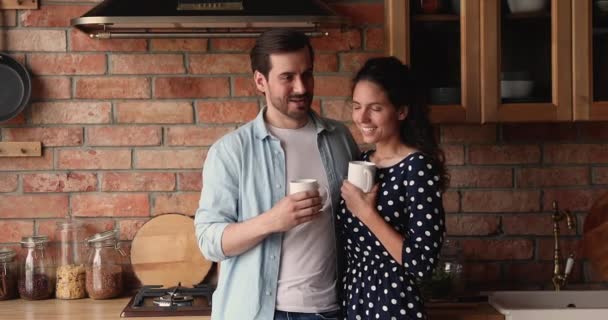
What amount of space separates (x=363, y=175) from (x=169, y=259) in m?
1.14

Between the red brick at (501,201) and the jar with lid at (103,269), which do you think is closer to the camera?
the jar with lid at (103,269)

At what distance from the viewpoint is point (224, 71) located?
2.93m

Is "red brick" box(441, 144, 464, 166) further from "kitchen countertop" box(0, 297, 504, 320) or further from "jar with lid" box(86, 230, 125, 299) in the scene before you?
"jar with lid" box(86, 230, 125, 299)

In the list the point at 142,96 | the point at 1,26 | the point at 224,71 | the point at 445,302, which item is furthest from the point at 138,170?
the point at 445,302

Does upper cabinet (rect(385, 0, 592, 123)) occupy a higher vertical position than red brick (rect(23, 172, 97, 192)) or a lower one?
higher

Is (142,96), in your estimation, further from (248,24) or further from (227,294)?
(227,294)

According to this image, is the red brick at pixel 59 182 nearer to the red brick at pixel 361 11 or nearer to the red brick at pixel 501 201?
the red brick at pixel 361 11

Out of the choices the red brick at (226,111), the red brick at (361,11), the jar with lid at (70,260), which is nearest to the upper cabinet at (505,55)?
the red brick at (361,11)

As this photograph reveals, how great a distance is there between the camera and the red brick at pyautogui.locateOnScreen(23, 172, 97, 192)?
2.94 meters

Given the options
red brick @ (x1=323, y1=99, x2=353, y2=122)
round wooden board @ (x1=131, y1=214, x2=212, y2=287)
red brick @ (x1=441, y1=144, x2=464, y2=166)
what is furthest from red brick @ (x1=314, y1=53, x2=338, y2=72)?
round wooden board @ (x1=131, y1=214, x2=212, y2=287)

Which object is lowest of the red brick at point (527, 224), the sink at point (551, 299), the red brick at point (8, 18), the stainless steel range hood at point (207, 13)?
the sink at point (551, 299)

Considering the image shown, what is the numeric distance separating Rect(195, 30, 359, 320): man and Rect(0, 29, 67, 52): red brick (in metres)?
1.02

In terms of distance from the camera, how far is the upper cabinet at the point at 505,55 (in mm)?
2654

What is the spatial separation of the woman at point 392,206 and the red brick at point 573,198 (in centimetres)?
105
